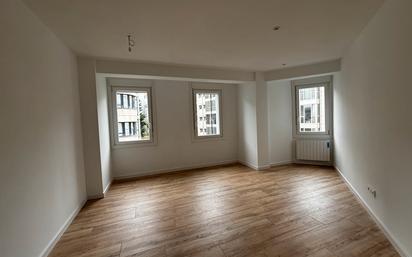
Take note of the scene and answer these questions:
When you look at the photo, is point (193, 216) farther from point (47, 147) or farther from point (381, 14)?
point (381, 14)

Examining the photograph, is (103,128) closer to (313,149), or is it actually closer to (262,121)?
(262,121)

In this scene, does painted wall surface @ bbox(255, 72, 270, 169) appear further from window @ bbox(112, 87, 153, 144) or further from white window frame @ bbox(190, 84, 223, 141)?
window @ bbox(112, 87, 153, 144)

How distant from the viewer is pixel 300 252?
1.88 metres

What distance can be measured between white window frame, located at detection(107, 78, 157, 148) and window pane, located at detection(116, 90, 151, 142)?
0.22ft

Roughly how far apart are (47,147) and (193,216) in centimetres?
193

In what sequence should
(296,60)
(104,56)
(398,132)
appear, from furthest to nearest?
(296,60), (104,56), (398,132)

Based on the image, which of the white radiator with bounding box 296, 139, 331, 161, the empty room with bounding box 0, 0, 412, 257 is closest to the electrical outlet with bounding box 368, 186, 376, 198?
the empty room with bounding box 0, 0, 412, 257

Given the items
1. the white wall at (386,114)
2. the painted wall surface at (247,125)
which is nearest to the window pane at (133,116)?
the painted wall surface at (247,125)

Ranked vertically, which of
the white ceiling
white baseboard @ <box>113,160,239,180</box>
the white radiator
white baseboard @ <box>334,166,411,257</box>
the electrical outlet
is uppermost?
the white ceiling

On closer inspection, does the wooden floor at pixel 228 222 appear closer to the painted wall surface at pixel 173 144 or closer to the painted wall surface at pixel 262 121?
the painted wall surface at pixel 173 144

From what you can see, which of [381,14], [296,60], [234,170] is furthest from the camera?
[234,170]

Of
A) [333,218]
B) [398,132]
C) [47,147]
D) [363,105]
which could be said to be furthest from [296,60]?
[47,147]

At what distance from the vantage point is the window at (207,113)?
5117 millimetres

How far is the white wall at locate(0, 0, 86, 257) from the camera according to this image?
1496 millimetres
